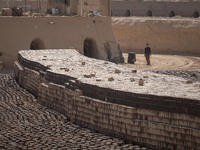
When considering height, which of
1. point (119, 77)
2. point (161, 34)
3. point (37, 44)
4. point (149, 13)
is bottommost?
point (161, 34)

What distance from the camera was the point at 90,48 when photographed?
2603 centimetres

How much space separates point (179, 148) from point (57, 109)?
513cm

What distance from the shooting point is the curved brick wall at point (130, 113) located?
8742 mm

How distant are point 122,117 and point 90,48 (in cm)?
1619

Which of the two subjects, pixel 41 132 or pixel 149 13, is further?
pixel 149 13

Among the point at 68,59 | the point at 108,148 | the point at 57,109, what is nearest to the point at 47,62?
the point at 68,59

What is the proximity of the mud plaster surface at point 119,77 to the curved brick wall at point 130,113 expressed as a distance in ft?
0.67

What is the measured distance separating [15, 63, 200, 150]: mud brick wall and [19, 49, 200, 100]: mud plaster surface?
312 mm

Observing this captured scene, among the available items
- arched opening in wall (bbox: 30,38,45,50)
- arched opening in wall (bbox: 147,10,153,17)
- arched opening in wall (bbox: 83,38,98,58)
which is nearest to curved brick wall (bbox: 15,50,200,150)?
arched opening in wall (bbox: 30,38,45,50)

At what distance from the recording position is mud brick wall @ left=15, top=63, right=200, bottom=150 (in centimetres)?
877

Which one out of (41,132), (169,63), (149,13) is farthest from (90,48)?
(149,13)

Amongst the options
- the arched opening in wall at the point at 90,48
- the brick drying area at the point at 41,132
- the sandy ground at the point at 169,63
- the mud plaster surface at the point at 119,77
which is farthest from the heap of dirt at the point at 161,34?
the brick drying area at the point at 41,132

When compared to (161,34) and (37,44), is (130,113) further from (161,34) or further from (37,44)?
(161,34)

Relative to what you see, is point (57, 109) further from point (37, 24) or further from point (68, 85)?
point (37, 24)
